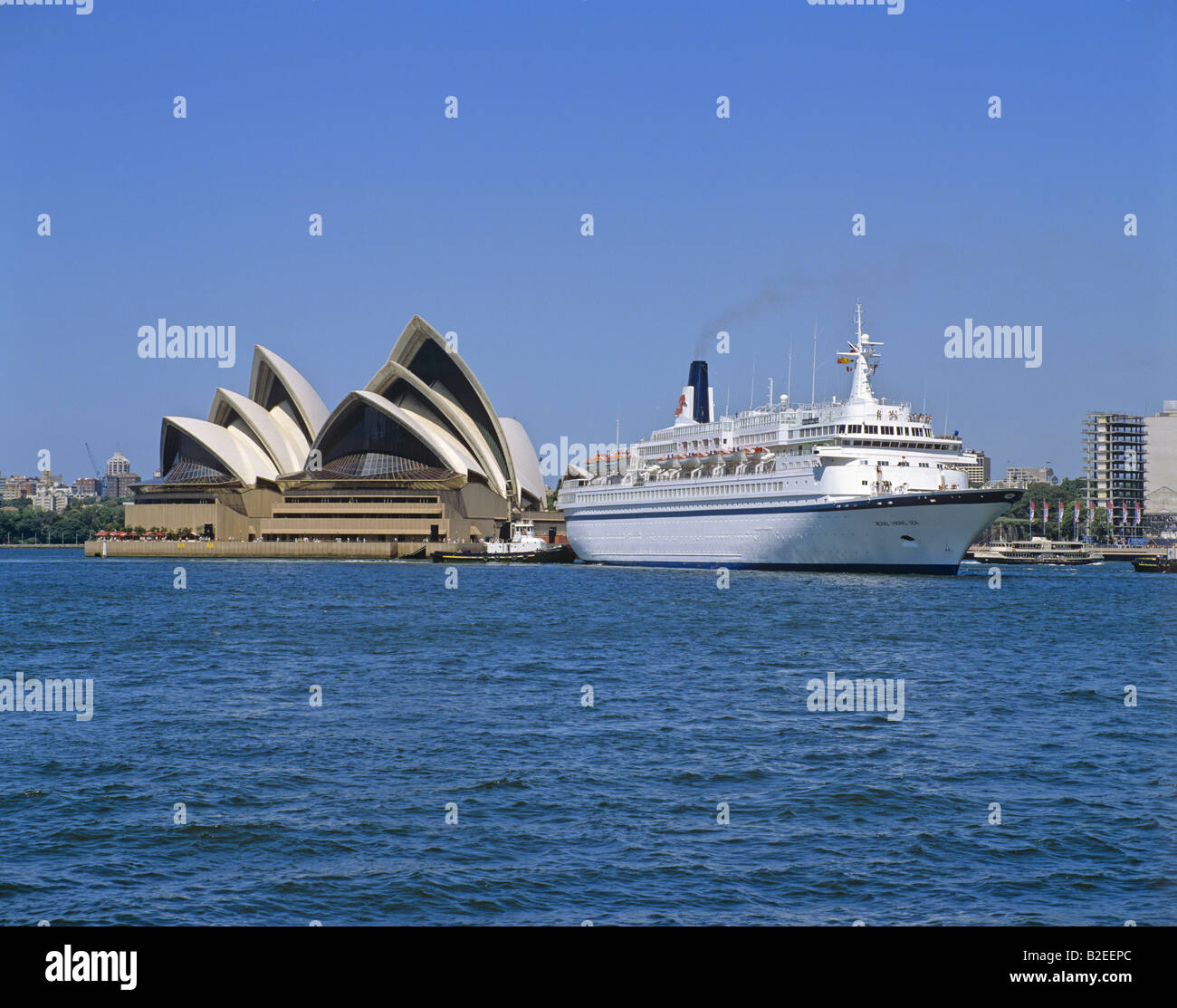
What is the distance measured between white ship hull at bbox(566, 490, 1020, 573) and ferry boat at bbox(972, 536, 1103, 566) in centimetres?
4205

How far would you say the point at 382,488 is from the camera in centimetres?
9750

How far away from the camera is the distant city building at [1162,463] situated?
116250 millimetres

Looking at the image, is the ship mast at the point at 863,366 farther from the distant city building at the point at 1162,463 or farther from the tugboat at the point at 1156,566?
the distant city building at the point at 1162,463

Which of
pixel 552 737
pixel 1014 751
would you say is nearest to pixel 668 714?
pixel 552 737

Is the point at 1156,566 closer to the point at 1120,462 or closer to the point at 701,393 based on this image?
the point at 701,393

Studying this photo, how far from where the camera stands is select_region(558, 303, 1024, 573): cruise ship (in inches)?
1993

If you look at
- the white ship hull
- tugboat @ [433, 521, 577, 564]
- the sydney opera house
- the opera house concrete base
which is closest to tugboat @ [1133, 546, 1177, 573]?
the white ship hull

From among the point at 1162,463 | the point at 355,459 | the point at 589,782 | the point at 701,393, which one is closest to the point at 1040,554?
the point at 1162,463

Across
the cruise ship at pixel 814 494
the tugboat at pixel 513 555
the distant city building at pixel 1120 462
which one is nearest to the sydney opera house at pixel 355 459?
the tugboat at pixel 513 555

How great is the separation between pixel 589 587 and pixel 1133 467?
100.0m

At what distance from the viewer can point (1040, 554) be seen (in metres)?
104

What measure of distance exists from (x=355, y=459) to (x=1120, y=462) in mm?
84789

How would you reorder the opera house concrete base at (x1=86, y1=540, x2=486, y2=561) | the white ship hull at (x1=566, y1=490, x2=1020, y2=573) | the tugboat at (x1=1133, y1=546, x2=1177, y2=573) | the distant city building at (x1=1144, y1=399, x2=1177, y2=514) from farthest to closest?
the distant city building at (x1=1144, y1=399, x2=1177, y2=514)
the opera house concrete base at (x1=86, y1=540, x2=486, y2=561)
the tugboat at (x1=1133, y1=546, x2=1177, y2=573)
the white ship hull at (x1=566, y1=490, x2=1020, y2=573)

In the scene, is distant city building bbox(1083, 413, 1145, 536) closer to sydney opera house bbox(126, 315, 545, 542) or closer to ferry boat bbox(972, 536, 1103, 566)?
ferry boat bbox(972, 536, 1103, 566)
